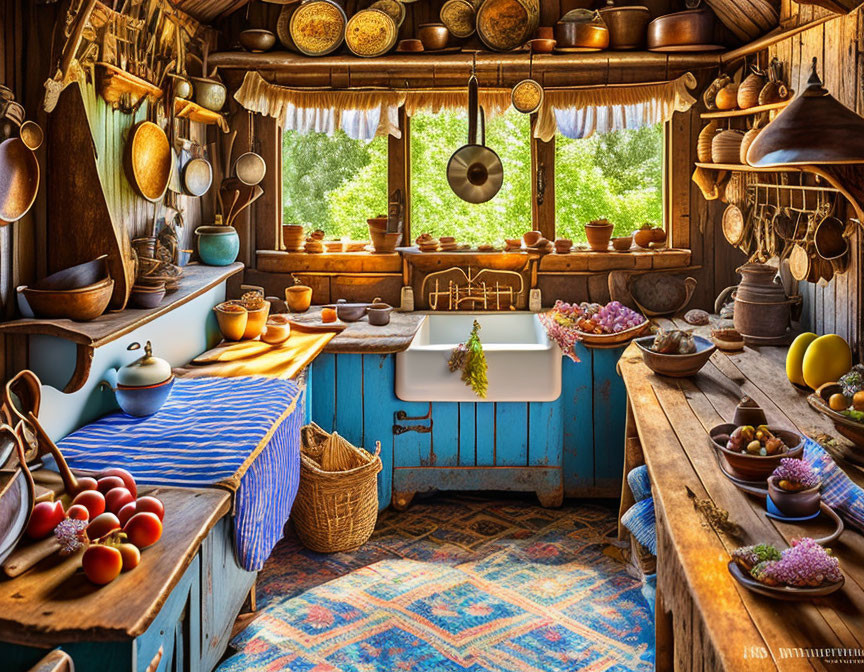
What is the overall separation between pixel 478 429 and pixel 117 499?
2.91 m

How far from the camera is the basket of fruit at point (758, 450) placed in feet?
8.67

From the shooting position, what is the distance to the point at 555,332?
5.14 metres

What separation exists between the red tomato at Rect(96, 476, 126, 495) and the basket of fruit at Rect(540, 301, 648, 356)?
2.98 meters

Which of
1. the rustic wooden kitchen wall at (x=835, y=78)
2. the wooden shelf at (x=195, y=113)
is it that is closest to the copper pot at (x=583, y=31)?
the rustic wooden kitchen wall at (x=835, y=78)

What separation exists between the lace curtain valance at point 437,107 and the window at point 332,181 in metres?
0.14

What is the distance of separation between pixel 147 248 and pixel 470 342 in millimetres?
1838

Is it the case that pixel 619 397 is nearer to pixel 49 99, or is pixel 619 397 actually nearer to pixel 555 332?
pixel 555 332

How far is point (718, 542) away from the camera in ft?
7.65

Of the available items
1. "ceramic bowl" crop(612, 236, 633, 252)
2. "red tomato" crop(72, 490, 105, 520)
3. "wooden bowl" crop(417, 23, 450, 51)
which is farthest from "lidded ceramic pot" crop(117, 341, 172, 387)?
"ceramic bowl" crop(612, 236, 633, 252)

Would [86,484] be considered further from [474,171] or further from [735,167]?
[735,167]

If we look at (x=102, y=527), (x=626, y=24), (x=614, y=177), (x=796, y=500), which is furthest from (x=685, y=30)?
(x=102, y=527)

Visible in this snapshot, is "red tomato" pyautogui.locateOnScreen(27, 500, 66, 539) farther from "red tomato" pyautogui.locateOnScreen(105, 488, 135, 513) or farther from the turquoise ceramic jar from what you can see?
the turquoise ceramic jar

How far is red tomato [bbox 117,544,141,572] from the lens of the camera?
7.48ft

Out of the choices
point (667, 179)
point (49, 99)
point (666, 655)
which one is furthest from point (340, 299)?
point (666, 655)
